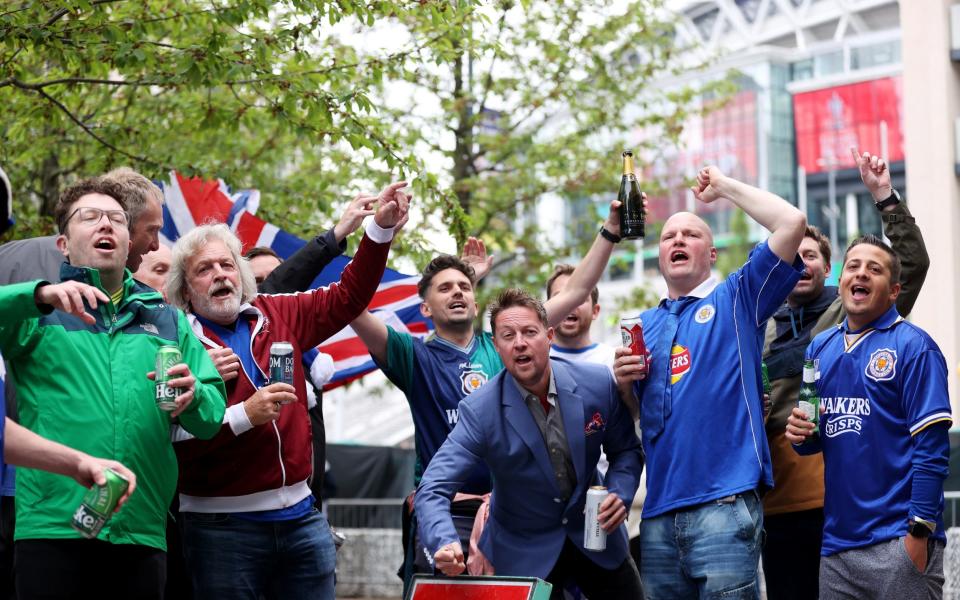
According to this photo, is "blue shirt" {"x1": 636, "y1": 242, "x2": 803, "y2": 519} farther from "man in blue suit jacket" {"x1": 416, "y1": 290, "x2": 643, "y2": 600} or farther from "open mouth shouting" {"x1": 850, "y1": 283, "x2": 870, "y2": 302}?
"open mouth shouting" {"x1": 850, "y1": 283, "x2": 870, "y2": 302}

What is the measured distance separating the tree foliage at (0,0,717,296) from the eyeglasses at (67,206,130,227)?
396cm

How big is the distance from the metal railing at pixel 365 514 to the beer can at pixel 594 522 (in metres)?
15.3

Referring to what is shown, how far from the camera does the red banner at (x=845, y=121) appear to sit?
9200 cm

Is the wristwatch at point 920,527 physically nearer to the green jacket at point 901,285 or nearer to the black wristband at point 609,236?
the green jacket at point 901,285

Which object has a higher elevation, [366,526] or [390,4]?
[390,4]

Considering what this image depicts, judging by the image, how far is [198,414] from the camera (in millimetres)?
5117

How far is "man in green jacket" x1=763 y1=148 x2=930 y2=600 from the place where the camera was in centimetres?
677

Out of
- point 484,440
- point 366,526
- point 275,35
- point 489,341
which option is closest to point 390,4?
point 275,35

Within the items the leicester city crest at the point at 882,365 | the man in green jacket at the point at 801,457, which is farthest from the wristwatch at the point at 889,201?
the leicester city crest at the point at 882,365

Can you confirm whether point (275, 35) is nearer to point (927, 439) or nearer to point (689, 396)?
point (689, 396)

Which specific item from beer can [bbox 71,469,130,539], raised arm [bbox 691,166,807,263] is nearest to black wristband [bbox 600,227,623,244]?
raised arm [bbox 691,166,807,263]

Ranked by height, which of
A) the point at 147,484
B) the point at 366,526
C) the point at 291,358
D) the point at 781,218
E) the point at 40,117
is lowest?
the point at 366,526

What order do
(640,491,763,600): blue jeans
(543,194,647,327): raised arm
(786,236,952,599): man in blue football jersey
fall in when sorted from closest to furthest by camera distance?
1. (640,491,763,600): blue jeans
2. (786,236,952,599): man in blue football jersey
3. (543,194,647,327): raised arm

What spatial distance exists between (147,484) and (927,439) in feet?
11.6
